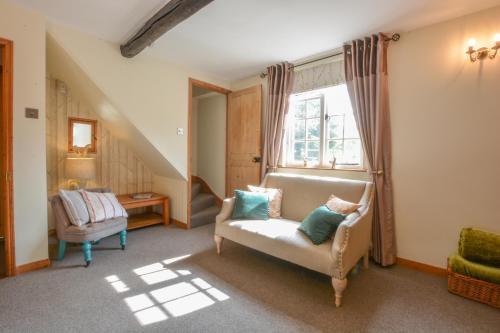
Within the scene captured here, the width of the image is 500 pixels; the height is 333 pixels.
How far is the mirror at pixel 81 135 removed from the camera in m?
3.40

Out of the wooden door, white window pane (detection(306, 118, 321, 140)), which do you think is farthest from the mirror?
white window pane (detection(306, 118, 321, 140))

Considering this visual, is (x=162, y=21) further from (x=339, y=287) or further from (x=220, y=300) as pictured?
(x=339, y=287)

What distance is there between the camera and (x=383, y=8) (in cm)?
208

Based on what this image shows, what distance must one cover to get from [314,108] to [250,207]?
1660 mm

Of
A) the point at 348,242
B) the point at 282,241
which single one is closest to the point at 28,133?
the point at 282,241

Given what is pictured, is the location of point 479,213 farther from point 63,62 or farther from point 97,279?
point 63,62

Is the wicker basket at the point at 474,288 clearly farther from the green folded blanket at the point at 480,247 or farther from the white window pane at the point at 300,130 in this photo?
the white window pane at the point at 300,130

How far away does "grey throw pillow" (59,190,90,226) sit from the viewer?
2.44m

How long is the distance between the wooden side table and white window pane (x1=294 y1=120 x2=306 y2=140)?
2.29 meters

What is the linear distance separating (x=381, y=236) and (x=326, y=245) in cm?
91

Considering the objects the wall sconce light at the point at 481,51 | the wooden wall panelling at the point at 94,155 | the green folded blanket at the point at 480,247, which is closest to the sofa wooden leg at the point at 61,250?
the wooden wall panelling at the point at 94,155

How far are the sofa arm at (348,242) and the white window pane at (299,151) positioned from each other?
138 centimetres

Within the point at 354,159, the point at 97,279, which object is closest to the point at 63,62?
the point at 97,279

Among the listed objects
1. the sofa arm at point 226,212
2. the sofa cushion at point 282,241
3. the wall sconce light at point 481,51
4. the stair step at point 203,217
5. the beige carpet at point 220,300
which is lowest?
the beige carpet at point 220,300
